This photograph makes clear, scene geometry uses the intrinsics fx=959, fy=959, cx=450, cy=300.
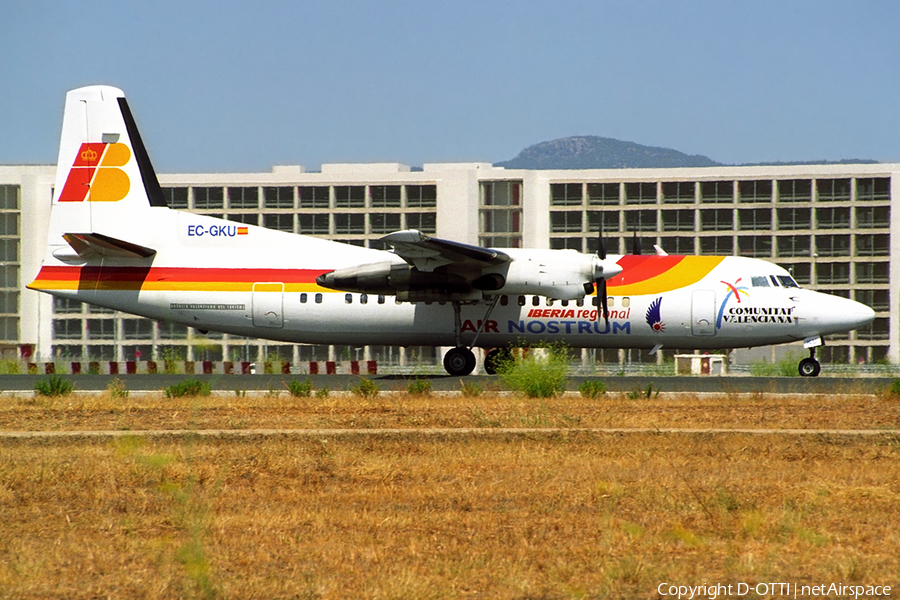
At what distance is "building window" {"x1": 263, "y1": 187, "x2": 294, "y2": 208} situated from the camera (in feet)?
276

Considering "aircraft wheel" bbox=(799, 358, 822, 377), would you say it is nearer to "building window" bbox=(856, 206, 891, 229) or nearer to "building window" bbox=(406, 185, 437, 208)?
"building window" bbox=(406, 185, 437, 208)

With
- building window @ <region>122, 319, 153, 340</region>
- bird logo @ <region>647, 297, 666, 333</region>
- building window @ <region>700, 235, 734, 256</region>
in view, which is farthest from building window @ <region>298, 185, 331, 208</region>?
bird logo @ <region>647, 297, 666, 333</region>

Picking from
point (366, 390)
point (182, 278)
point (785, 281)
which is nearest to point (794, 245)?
point (785, 281)

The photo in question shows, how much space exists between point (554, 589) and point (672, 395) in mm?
17475

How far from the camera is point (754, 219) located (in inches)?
3268

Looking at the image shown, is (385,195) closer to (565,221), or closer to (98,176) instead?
(565,221)

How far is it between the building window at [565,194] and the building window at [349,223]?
1684cm

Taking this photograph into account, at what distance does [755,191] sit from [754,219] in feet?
7.93

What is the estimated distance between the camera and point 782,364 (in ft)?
127

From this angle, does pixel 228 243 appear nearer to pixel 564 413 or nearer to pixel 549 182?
pixel 564 413

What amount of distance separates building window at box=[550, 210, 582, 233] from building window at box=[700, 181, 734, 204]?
10779 millimetres

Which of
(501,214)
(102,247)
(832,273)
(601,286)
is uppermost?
(501,214)

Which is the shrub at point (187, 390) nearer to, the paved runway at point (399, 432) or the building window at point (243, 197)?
the paved runway at point (399, 432)

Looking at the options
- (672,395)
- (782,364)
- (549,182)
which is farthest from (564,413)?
(549,182)
